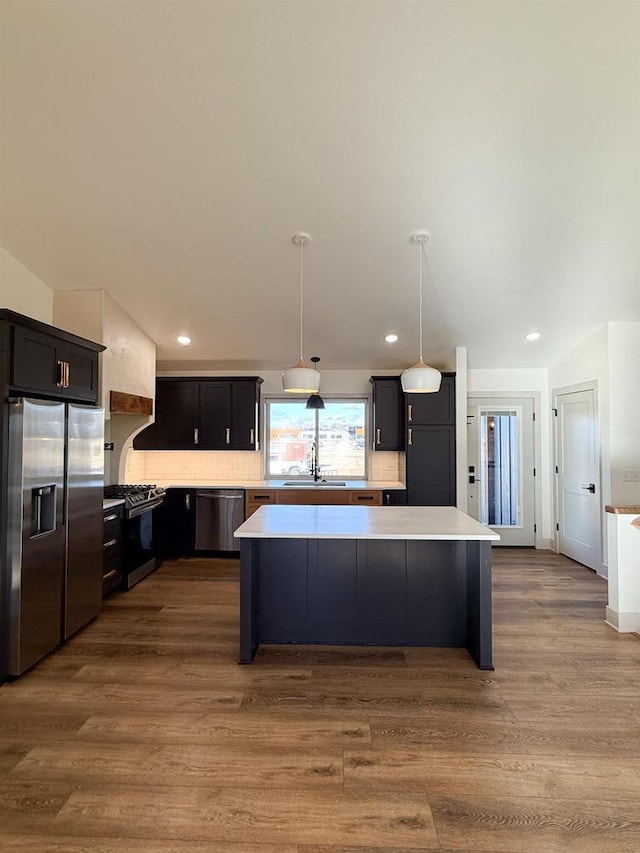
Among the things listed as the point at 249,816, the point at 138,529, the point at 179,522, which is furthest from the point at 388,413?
the point at 249,816

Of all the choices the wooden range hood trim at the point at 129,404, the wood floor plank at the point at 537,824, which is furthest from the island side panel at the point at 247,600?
the wooden range hood trim at the point at 129,404

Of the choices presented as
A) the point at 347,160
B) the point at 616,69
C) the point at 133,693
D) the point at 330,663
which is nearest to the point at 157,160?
the point at 347,160

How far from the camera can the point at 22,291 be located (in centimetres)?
372

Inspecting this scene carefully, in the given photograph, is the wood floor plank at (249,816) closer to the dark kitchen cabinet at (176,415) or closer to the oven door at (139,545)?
the oven door at (139,545)

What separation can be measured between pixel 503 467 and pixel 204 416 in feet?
13.1

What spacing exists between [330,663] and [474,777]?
1136mm

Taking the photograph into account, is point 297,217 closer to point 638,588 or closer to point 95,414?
point 95,414

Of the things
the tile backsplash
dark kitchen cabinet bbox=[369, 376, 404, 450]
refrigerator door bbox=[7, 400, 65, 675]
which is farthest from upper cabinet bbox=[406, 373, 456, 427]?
refrigerator door bbox=[7, 400, 65, 675]

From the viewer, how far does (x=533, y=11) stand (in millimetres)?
1958

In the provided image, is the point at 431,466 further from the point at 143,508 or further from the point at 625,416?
the point at 143,508

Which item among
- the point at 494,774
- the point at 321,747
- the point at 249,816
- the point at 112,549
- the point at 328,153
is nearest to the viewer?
the point at 249,816

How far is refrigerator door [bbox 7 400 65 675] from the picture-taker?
103 inches

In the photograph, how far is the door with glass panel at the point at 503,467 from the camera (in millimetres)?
5781

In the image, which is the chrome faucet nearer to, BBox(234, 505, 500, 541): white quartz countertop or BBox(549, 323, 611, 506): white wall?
BBox(234, 505, 500, 541): white quartz countertop
